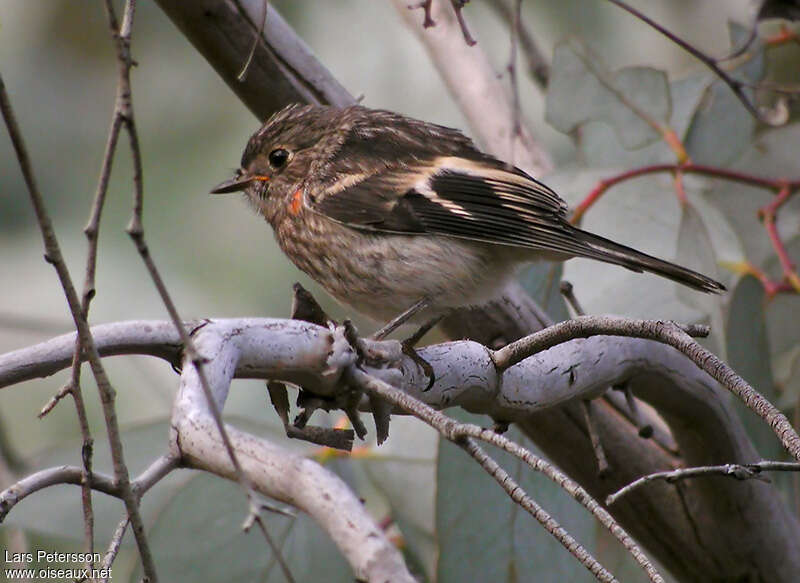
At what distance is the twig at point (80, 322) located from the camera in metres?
1.36

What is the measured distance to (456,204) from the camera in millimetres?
2885

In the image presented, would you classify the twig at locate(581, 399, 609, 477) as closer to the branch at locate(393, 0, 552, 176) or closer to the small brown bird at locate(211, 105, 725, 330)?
the small brown bird at locate(211, 105, 725, 330)

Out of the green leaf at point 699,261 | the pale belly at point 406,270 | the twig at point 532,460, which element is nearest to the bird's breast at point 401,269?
the pale belly at point 406,270

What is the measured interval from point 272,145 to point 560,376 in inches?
52.8

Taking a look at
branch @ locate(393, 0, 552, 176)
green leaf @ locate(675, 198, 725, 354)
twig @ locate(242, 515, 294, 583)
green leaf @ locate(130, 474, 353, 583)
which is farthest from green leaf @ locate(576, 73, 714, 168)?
twig @ locate(242, 515, 294, 583)

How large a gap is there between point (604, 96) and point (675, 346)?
7.38 ft

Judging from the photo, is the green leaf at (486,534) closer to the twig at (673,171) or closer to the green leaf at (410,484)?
the green leaf at (410,484)

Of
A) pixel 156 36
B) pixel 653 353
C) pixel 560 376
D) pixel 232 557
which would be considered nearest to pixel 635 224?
pixel 653 353

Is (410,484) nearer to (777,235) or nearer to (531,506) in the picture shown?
(777,235)

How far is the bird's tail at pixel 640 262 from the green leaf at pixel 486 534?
0.75 m

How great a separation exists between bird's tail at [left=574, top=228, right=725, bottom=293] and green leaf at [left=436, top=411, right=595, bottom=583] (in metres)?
0.75

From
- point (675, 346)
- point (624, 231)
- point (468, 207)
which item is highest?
point (624, 231)

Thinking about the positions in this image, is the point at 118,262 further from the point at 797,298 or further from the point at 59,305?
the point at 797,298

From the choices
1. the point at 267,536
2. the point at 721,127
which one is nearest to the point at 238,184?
the point at 721,127
